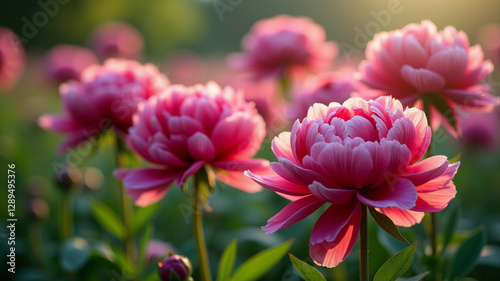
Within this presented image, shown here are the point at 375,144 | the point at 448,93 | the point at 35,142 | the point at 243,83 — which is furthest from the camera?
the point at 35,142

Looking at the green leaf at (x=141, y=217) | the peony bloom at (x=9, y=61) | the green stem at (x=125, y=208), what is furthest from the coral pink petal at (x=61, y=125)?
the peony bloom at (x=9, y=61)

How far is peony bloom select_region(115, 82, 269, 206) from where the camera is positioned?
99 cm

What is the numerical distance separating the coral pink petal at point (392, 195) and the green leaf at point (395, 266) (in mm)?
113

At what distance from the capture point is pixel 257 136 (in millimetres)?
1049

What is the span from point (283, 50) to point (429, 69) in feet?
4.00

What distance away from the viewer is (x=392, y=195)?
68 centimetres

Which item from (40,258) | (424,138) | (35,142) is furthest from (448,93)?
(35,142)

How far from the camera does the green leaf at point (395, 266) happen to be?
759 mm

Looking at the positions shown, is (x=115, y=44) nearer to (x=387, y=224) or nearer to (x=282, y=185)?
(x=282, y=185)

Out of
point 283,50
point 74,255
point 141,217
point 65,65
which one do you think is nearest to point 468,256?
point 141,217

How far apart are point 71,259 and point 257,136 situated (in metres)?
0.73

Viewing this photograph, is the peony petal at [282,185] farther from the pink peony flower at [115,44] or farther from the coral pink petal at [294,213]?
the pink peony flower at [115,44]

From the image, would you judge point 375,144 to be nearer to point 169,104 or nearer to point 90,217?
point 169,104

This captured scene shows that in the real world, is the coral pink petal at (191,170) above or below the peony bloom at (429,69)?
below
